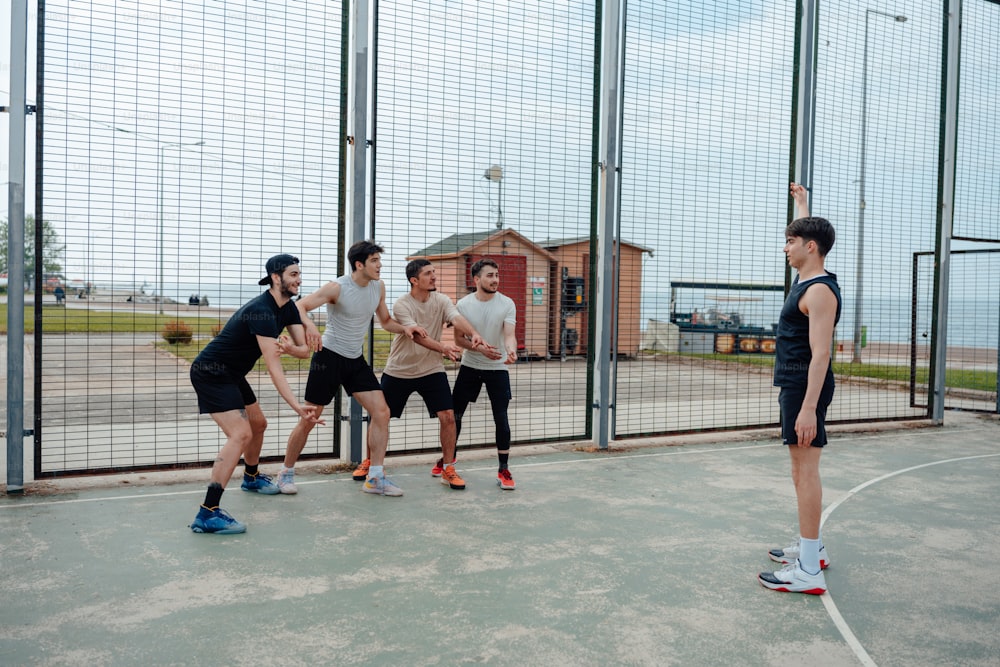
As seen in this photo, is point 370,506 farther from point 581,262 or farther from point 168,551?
point 581,262

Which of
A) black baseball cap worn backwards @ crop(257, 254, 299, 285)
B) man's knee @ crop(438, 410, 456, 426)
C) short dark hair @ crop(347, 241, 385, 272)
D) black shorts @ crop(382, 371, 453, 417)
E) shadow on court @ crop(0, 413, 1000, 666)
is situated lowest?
shadow on court @ crop(0, 413, 1000, 666)

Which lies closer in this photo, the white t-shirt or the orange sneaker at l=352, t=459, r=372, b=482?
the white t-shirt

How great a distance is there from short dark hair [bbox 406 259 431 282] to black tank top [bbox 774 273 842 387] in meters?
2.73

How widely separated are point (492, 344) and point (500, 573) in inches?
85.2

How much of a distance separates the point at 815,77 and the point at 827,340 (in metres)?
5.51

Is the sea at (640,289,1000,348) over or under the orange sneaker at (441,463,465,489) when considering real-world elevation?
over

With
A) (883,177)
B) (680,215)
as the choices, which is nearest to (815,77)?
(883,177)

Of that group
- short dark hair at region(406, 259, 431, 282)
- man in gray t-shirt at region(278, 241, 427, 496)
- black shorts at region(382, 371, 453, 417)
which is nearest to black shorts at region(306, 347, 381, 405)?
man in gray t-shirt at region(278, 241, 427, 496)

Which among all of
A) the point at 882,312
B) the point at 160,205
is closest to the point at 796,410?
the point at 160,205

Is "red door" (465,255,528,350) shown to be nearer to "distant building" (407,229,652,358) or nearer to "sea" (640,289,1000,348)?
"distant building" (407,229,652,358)

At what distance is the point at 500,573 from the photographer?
12.1 ft

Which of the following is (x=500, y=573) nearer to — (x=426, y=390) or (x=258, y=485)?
(x=426, y=390)

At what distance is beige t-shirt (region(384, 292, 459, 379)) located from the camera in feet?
17.9

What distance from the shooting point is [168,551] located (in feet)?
13.0
